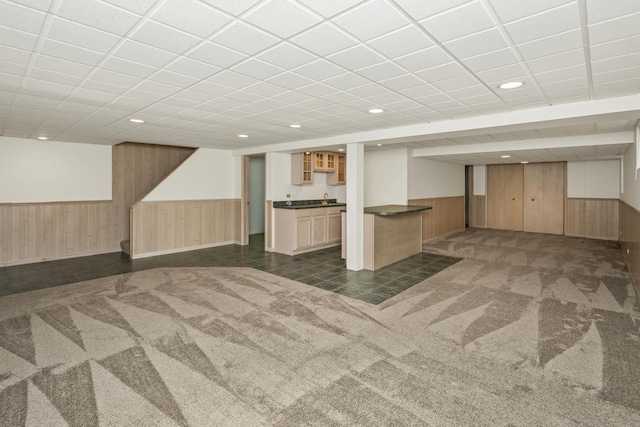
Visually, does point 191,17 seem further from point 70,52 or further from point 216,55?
point 70,52

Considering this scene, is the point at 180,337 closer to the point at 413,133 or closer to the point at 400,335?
the point at 400,335

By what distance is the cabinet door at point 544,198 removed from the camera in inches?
380

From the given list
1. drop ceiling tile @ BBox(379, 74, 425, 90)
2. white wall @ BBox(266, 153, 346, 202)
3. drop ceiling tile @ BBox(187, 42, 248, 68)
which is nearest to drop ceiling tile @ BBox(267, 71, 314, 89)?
drop ceiling tile @ BBox(187, 42, 248, 68)

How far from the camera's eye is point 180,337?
305 centimetres

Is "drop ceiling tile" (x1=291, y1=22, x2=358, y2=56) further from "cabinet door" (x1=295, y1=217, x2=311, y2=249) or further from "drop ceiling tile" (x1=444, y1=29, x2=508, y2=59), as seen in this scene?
"cabinet door" (x1=295, y1=217, x2=311, y2=249)

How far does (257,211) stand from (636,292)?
26.8ft

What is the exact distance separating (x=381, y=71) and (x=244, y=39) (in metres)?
1.13

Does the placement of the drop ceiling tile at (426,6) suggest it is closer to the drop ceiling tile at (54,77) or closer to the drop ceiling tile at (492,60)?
the drop ceiling tile at (492,60)

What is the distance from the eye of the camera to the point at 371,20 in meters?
1.89

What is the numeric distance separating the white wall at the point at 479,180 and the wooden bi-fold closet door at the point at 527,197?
12 cm

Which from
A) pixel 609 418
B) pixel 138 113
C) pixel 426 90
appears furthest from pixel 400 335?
pixel 138 113

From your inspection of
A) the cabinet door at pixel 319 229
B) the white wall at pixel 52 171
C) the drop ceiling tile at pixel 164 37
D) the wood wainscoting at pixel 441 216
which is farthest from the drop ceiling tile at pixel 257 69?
the white wall at pixel 52 171

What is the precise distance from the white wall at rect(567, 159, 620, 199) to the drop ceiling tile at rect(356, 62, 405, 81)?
9178 mm

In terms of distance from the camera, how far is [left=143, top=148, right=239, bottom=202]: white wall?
7.21 meters
